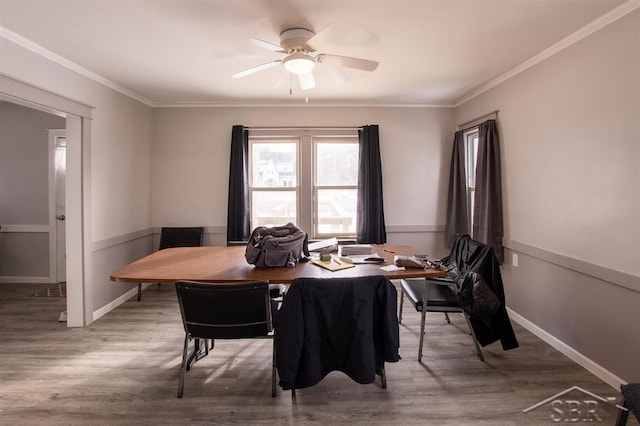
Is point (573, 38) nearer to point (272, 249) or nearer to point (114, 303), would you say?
point (272, 249)

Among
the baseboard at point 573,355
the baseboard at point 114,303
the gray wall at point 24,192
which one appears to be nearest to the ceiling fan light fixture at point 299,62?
the baseboard at point 573,355

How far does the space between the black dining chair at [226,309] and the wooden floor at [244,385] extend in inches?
9.7

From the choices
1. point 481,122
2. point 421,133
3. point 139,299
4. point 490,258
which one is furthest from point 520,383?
point 139,299

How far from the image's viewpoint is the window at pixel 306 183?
161 inches

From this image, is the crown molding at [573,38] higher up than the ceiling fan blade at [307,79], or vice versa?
the crown molding at [573,38]

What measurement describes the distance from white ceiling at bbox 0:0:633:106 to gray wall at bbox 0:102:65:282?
1.79 m

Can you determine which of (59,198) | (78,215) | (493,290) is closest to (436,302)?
(493,290)

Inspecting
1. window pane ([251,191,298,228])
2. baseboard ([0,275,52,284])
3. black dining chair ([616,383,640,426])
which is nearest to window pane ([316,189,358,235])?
window pane ([251,191,298,228])

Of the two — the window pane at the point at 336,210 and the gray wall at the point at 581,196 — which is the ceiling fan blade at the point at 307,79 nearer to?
the window pane at the point at 336,210

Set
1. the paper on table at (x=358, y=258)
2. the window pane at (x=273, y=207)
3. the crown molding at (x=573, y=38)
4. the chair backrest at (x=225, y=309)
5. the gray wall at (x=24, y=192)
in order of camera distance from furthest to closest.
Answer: the window pane at (x=273, y=207) < the gray wall at (x=24, y=192) < the paper on table at (x=358, y=258) < the crown molding at (x=573, y=38) < the chair backrest at (x=225, y=309)

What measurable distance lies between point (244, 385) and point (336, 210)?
2531mm

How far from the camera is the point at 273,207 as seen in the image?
4.16 m

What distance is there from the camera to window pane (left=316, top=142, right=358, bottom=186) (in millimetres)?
4129

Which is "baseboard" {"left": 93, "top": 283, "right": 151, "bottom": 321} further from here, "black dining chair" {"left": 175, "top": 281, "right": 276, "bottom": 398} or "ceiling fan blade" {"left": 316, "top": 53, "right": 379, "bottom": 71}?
"ceiling fan blade" {"left": 316, "top": 53, "right": 379, "bottom": 71}
